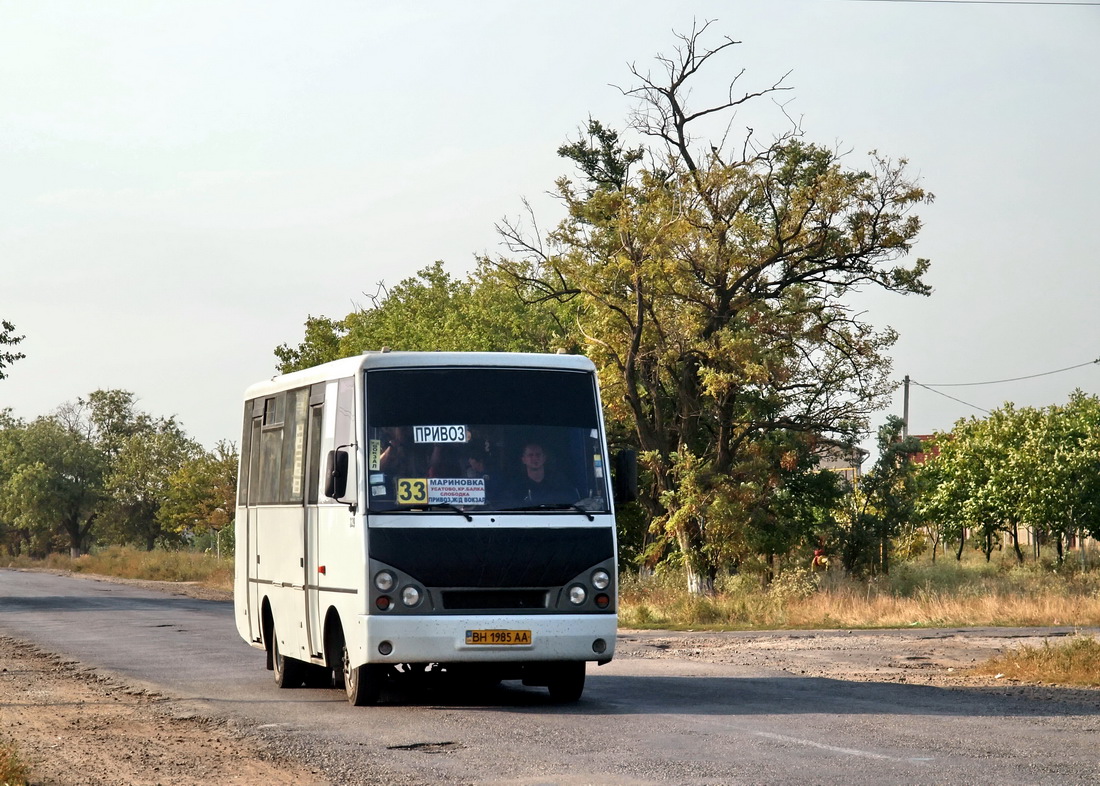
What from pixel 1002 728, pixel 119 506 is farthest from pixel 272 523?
pixel 119 506

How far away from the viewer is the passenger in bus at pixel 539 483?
1268cm

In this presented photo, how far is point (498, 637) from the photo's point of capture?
1223 centimetres

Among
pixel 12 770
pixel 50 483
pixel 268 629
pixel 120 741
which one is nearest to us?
pixel 12 770

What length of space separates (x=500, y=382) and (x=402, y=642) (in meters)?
2.46

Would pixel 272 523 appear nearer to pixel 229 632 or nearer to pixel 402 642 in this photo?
pixel 402 642

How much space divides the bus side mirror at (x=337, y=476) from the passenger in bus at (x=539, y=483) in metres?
1.46

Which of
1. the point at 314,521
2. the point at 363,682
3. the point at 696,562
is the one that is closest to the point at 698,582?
the point at 696,562

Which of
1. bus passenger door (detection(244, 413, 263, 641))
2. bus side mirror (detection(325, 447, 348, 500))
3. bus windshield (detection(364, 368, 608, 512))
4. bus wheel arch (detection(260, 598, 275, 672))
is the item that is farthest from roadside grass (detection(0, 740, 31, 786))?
bus passenger door (detection(244, 413, 263, 641))

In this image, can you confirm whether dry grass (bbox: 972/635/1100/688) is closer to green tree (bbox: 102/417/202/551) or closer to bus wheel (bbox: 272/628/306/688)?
bus wheel (bbox: 272/628/306/688)

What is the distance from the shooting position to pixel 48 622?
28469mm

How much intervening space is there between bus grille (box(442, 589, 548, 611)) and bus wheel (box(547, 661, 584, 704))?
3.35ft

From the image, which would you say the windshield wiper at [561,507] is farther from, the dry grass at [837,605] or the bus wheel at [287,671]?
the dry grass at [837,605]

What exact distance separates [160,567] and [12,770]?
56.3 metres

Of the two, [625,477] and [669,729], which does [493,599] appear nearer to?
[625,477]
